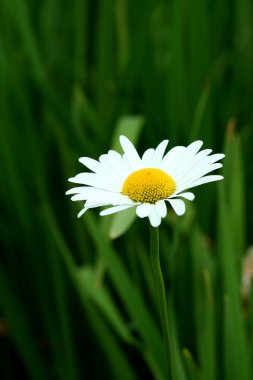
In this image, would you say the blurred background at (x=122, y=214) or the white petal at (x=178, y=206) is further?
the blurred background at (x=122, y=214)

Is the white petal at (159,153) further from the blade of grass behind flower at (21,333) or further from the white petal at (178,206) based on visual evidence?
the blade of grass behind flower at (21,333)

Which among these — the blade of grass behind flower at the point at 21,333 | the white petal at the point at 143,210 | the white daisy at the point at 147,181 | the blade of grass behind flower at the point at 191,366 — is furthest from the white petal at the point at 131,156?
the blade of grass behind flower at the point at 21,333

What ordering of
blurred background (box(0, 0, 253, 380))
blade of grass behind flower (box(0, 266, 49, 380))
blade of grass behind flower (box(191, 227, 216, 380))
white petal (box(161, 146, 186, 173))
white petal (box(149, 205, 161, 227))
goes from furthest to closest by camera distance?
blade of grass behind flower (box(0, 266, 49, 380)), blurred background (box(0, 0, 253, 380)), blade of grass behind flower (box(191, 227, 216, 380)), white petal (box(161, 146, 186, 173)), white petal (box(149, 205, 161, 227))

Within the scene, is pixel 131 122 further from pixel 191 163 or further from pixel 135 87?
pixel 191 163

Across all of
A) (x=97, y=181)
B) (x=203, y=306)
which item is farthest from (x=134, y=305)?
(x=97, y=181)

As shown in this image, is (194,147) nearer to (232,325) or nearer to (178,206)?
(178,206)

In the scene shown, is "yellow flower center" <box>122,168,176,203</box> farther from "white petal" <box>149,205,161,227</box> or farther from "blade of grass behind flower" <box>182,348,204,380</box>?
"blade of grass behind flower" <box>182,348,204,380</box>

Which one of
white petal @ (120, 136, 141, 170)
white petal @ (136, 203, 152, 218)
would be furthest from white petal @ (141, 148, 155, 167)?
white petal @ (136, 203, 152, 218)
